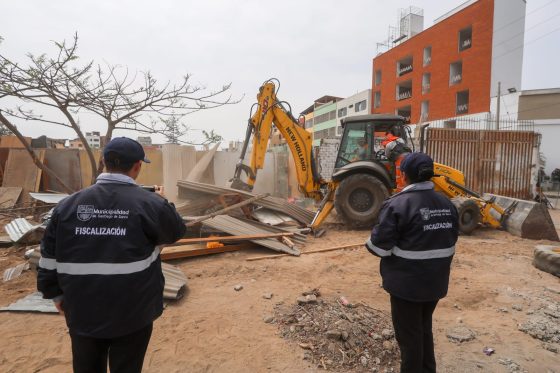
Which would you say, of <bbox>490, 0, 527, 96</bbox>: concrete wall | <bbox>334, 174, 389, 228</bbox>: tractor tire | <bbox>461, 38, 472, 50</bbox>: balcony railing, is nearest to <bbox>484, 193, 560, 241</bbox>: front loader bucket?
<bbox>334, 174, 389, 228</bbox>: tractor tire

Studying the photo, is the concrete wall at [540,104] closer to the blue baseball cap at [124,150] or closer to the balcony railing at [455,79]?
the balcony railing at [455,79]

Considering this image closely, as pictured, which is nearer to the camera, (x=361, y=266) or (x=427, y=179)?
(x=427, y=179)

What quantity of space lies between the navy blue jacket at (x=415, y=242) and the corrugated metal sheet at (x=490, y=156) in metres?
10.5

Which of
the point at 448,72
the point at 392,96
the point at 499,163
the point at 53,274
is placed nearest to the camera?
the point at 53,274

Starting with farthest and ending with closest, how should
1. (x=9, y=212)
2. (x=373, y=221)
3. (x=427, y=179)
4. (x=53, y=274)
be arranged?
1. (x=9, y=212)
2. (x=373, y=221)
3. (x=427, y=179)
4. (x=53, y=274)

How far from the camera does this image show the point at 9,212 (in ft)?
27.8

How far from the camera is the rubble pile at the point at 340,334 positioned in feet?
9.27

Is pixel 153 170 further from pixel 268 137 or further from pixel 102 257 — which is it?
pixel 102 257

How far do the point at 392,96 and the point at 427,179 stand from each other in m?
32.8

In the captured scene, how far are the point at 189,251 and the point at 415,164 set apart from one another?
4235 millimetres

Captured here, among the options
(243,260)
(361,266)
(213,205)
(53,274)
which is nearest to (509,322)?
(361,266)

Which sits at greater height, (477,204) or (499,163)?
(499,163)

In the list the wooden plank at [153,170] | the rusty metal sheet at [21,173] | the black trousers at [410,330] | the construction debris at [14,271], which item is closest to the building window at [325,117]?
the wooden plank at [153,170]

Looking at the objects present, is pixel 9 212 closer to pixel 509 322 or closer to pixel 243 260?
pixel 243 260
